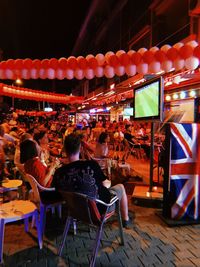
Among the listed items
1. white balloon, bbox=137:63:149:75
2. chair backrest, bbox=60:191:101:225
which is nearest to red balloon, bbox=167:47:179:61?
white balloon, bbox=137:63:149:75

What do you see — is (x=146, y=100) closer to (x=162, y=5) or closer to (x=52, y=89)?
(x=162, y=5)

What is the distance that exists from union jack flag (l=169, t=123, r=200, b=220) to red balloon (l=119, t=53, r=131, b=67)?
282 cm

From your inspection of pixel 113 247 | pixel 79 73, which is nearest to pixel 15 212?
pixel 113 247

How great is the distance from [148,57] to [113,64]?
2.88 feet

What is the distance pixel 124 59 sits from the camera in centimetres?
652

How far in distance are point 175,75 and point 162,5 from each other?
888 cm

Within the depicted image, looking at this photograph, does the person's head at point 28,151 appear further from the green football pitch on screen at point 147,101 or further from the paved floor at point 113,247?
the green football pitch on screen at point 147,101

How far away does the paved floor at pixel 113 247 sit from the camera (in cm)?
310

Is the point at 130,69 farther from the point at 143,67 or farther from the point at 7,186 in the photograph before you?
the point at 7,186

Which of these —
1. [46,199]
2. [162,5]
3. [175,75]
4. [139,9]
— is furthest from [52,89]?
[46,199]

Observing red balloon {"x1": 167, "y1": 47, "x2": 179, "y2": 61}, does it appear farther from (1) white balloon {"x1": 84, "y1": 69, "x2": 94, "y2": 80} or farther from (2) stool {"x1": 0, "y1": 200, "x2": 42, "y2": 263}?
(2) stool {"x1": 0, "y1": 200, "x2": 42, "y2": 263}

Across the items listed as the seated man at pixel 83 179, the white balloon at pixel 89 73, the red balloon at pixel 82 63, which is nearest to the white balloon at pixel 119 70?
the white balloon at pixel 89 73

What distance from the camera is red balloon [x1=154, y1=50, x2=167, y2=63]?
6.09 metres

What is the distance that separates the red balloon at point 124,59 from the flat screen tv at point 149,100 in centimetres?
110
